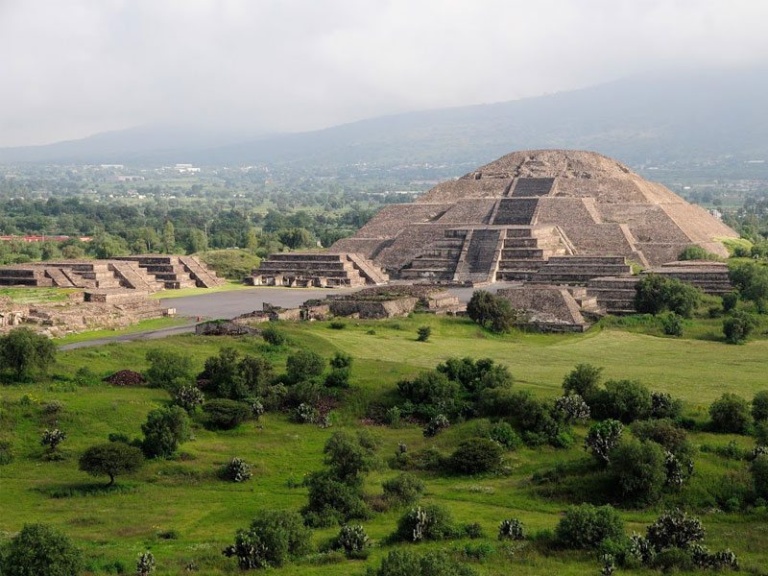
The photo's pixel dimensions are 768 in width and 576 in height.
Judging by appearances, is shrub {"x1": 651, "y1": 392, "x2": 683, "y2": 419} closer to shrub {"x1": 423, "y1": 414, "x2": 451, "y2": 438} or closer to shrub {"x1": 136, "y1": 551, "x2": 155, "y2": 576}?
shrub {"x1": 423, "y1": 414, "x2": 451, "y2": 438}

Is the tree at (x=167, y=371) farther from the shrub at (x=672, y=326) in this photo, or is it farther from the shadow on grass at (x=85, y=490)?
the shrub at (x=672, y=326)

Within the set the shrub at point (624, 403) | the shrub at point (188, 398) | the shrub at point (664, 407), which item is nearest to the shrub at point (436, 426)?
the shrub at point (624, 403)

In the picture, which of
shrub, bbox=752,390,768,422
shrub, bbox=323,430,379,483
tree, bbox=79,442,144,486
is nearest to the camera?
shrub, bbox=323,430,379,483

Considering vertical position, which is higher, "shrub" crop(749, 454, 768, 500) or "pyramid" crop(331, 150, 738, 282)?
"pyramid" crop(331, 150, 738, 282)

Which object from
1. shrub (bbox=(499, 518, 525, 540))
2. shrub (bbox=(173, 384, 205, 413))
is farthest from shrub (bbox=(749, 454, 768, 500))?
shrub (bbox=(173, 384, 205, 413))

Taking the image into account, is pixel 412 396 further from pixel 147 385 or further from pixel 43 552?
pixel 43 552

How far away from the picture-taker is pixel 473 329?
4972 centimetres

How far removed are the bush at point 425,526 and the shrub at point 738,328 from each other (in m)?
25.4

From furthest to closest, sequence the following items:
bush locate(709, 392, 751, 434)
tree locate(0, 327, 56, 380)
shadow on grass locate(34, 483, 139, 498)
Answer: tree locate(0, 327, 56, 380), bush locate(709, 392, 751, 434), shadow on grass locate(34, 483, 139, 498)

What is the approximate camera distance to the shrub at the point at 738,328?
46406mm

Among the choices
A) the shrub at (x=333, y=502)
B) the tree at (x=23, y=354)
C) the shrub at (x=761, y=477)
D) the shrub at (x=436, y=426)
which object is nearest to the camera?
Result: the shrub at (x=333, y=502)

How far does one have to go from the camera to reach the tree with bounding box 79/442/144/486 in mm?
27969

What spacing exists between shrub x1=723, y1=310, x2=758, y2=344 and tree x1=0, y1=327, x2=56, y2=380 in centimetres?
2537

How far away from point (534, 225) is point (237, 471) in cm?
4943
